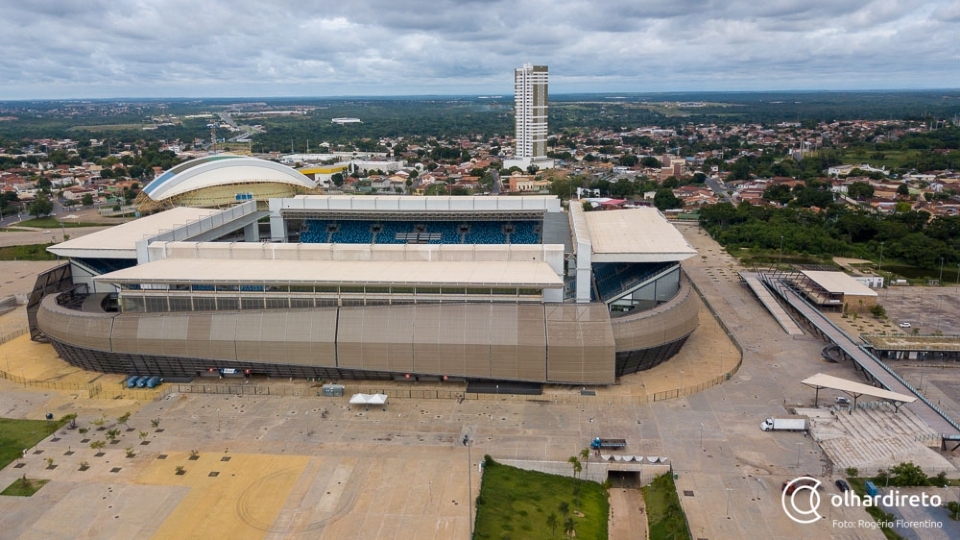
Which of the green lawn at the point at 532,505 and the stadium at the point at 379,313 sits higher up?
the stadium at the point at 379,313

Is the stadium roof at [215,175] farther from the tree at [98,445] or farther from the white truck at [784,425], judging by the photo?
the white truck at [784,425]

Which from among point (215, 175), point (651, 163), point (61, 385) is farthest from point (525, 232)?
point (651, 163)

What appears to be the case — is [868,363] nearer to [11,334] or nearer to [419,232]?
[419,232]

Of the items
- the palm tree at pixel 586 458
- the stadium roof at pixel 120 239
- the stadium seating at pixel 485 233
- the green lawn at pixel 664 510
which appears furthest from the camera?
the stadium seating at pixel 485 233

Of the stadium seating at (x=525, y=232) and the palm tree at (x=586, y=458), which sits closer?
the palm tree at (x=586, y=458)

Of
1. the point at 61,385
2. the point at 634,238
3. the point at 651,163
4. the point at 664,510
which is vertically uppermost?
the point at 634,238

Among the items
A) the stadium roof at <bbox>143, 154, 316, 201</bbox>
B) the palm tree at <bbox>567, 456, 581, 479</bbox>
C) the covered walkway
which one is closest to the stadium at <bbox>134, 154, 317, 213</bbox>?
the stadium roof at <bbox>143, 154, 316, 201</bbox>

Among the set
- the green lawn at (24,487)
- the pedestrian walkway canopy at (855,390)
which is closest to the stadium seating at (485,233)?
the pedestrian walkway canopy at (855,390)
